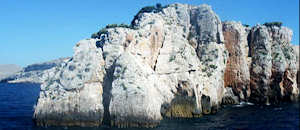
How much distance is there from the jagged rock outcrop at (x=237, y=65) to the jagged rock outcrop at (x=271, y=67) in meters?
2.35

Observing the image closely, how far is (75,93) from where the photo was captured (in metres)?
37.4

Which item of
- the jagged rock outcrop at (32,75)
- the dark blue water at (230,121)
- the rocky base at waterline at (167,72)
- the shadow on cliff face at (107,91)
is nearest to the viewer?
the dark blue water at (230,121)

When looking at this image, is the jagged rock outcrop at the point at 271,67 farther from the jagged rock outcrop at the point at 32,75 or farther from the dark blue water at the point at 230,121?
the jagged rock outcrop at the point at 32,75

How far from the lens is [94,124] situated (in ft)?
117

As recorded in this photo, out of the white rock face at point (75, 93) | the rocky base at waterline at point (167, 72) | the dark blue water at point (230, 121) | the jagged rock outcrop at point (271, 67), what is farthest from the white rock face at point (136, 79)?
the jagged rock outcrop at point (271, 67)

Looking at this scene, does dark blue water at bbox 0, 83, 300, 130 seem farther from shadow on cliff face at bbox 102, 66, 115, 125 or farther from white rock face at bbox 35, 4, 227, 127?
shadow on cliff face at bbox 102, 66, 115, 125

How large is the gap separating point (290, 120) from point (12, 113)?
49.5 meters

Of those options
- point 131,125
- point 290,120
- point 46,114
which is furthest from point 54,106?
point 290,120

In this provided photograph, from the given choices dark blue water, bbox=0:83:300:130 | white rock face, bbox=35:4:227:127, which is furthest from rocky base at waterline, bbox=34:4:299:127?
dark blue water, bbox=0:83:300:130

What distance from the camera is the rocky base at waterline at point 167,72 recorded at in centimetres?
3628

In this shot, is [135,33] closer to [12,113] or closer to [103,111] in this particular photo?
[103,111]

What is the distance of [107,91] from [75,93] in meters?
4.88

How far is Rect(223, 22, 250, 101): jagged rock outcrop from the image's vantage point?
5850cm

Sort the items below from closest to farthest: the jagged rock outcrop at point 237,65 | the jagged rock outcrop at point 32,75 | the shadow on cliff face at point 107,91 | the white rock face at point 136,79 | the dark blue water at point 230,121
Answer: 1. the dark blue water at point 230,121
2. the white rock face at point 136,79
3. the shadow on cliff face at point 107,91
4. the jagged rock outcrop at point 237,65
5. the jagged rock outcrop at point 32,75
